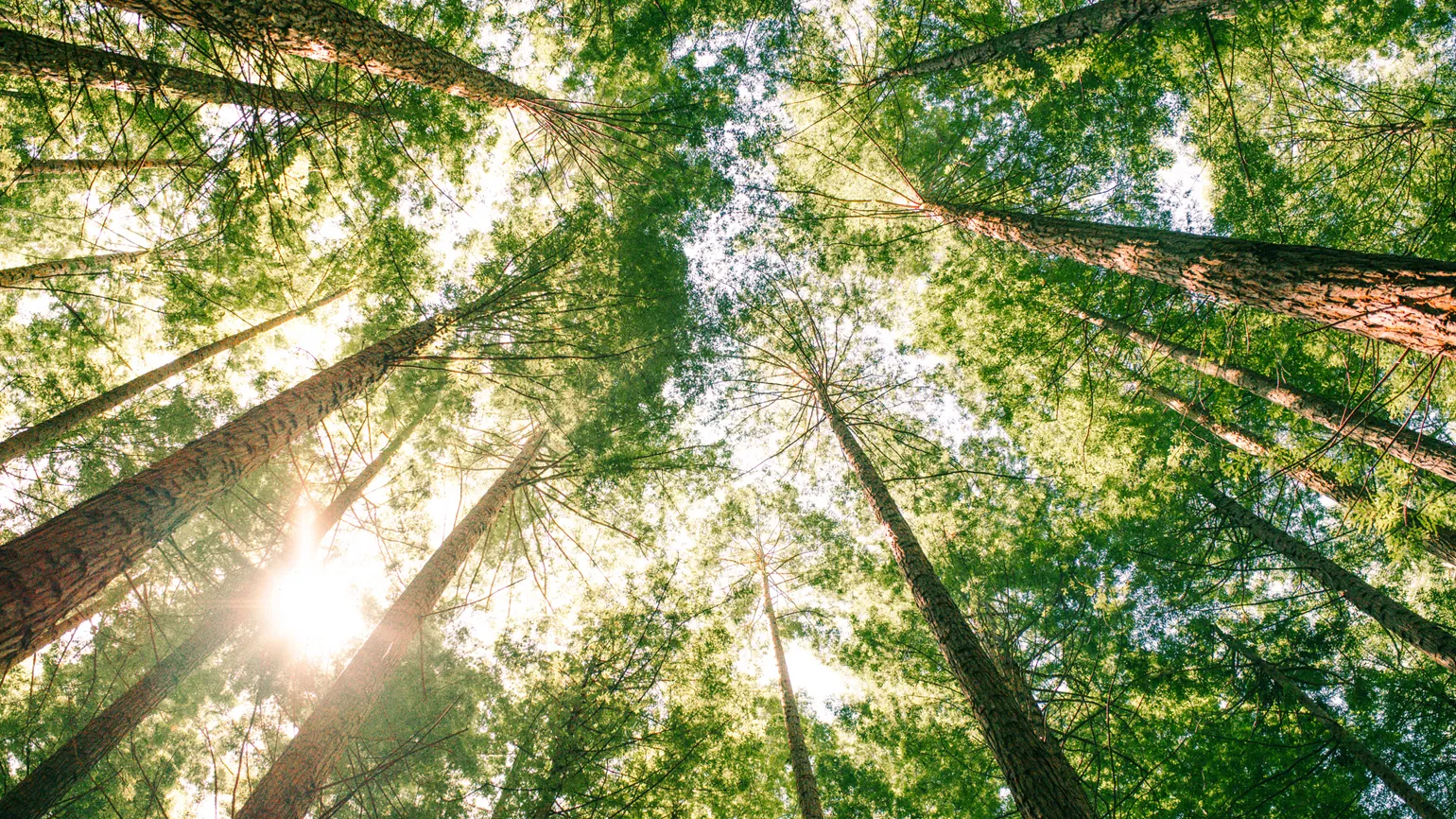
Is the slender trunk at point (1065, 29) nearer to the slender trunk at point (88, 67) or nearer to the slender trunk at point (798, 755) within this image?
the slender trunk at point (88, 67)

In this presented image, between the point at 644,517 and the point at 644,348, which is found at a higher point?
the point at 644,348

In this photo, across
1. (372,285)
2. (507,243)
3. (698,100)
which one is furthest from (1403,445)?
(372,285)

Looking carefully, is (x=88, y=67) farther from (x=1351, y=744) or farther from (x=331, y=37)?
(x=1351, y=744)

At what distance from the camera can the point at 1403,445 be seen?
5.45m

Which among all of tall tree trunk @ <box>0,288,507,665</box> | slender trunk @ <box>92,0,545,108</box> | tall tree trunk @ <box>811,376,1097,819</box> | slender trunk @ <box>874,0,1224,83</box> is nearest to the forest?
slender trunk @ <box>874,0,1224,83</box>

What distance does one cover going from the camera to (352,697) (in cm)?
393

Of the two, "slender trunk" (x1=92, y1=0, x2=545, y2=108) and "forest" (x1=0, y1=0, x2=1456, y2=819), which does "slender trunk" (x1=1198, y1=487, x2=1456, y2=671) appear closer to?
"forest" (x1=0, y1=0, x2=1456, y2=819)

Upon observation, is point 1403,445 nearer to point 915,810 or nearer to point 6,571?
point 915,810

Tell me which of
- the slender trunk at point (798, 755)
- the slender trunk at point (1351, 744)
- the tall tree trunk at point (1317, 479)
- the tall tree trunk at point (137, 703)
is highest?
the tall tree trunk at point (1317, 479)

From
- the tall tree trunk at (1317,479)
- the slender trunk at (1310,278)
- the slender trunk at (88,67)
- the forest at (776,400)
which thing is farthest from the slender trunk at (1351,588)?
the slender trunk at (88,67)

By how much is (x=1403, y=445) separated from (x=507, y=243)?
1125 cm

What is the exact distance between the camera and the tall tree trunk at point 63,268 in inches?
234

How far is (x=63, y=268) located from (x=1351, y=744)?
18.7m

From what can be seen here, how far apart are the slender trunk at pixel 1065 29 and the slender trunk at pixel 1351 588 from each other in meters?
6.85
